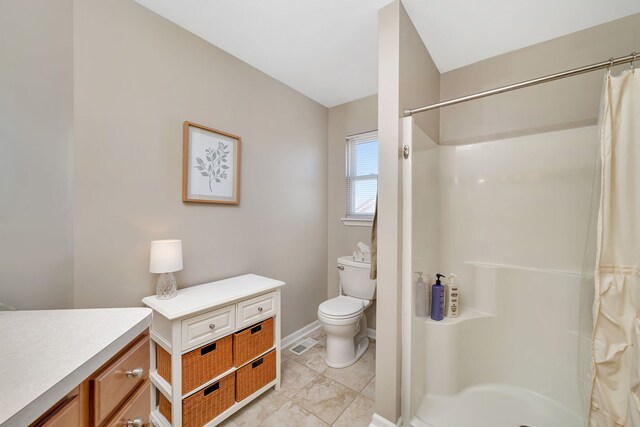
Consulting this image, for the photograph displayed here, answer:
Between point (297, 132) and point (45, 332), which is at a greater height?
point (297, 132)

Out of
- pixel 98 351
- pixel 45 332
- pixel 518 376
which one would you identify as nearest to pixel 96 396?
pixel 98 351

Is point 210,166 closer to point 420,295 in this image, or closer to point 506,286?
point 420,295

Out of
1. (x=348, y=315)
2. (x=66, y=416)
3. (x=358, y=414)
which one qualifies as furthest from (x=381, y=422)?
(x=66, y=416)

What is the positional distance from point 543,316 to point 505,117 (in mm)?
1414

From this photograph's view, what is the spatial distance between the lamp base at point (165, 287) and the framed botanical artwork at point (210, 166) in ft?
1.62

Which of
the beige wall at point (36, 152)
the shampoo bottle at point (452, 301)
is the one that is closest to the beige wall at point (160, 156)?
the beige wall at point (36, 152)

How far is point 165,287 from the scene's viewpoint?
4.80 ft

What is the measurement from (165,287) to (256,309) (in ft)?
1.81

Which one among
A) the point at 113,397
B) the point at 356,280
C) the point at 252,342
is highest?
the point at 113,397

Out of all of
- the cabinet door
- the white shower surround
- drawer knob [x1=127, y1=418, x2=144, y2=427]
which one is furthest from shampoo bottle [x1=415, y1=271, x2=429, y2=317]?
the cabinet door

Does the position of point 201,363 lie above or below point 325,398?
above

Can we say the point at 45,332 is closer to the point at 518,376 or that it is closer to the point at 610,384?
the point at 610,384

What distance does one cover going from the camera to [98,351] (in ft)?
2.04

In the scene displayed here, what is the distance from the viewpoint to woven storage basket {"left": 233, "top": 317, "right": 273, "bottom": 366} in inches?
61.2
